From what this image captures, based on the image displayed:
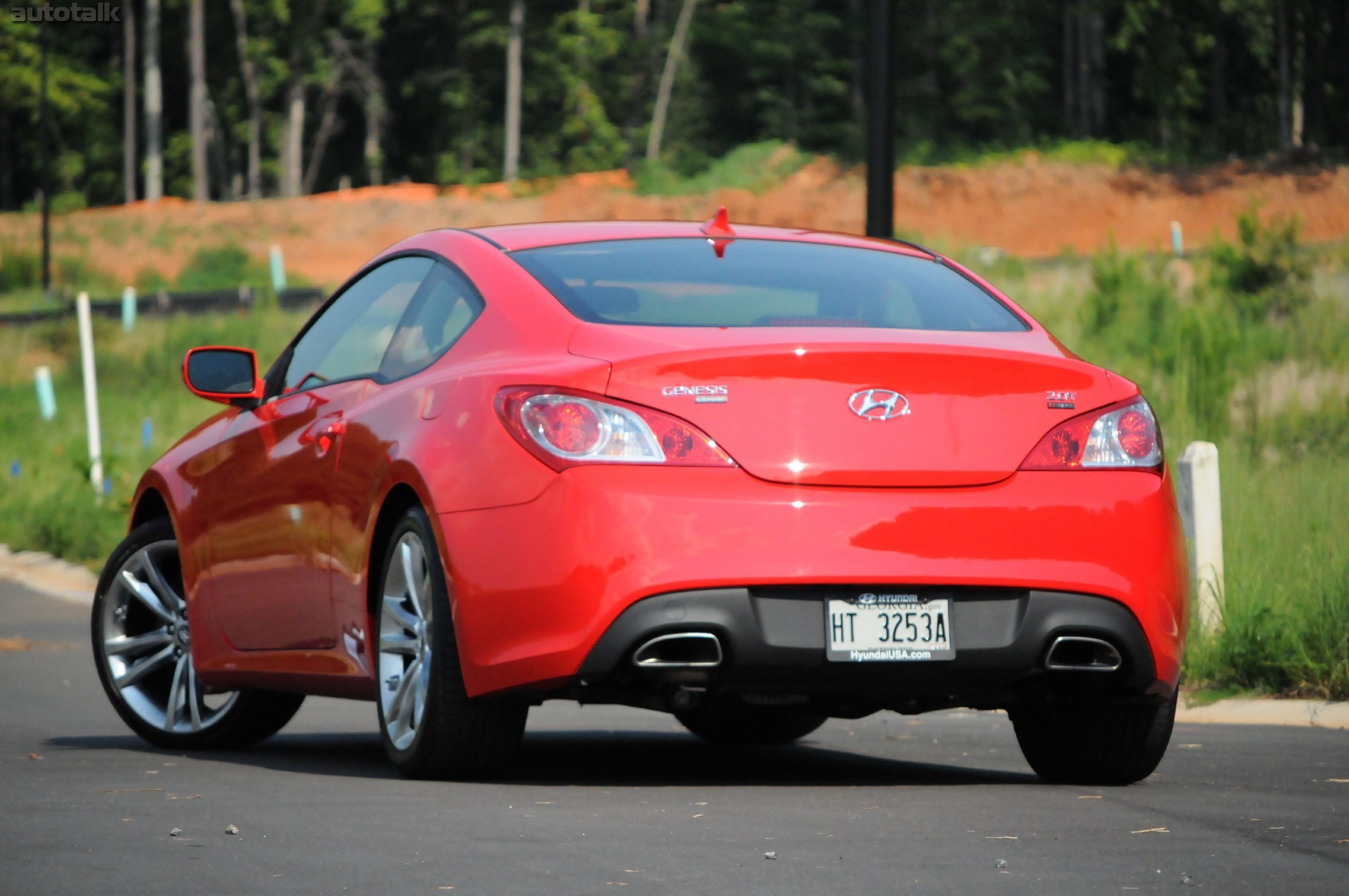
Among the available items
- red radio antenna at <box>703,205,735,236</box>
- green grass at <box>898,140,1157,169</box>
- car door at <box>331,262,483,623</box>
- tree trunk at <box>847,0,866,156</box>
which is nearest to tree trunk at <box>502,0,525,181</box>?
tree trunk at <box>847,0,866,156</box>

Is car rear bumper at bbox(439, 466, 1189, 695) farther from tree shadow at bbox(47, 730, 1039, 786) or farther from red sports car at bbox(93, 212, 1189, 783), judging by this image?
tree shadow at bbox(47, 730, 1039, 786)

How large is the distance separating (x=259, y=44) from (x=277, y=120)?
688 cm

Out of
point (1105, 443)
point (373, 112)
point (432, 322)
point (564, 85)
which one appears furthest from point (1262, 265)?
point (373, 112)

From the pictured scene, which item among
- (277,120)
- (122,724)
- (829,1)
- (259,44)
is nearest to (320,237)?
(259,44)

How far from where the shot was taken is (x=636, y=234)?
20.6 ft

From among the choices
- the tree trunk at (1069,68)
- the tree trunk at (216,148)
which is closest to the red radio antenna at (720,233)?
the tree trunk at (1069,68)

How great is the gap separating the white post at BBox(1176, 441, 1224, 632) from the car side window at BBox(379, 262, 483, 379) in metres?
4.00

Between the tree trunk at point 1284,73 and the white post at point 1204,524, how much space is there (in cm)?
6295

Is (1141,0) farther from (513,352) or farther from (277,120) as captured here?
(513,352)

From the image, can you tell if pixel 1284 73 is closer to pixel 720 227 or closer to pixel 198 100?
pixel 198 100

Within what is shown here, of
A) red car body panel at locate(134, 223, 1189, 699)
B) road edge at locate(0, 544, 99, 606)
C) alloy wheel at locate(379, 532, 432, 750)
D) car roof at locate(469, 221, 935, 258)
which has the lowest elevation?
road edge at locate(0, 544, 99, 606)

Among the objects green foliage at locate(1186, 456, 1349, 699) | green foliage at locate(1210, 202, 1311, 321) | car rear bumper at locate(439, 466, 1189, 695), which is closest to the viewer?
car rear bumper at locate(439, 466, 1189, 695)

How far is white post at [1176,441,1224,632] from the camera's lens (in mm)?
9102

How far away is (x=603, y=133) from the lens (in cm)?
8356
